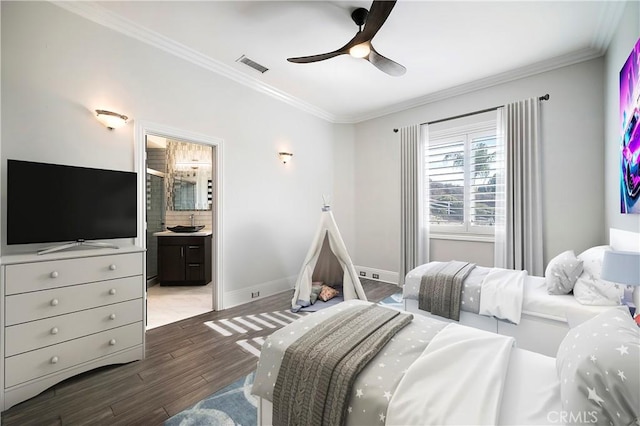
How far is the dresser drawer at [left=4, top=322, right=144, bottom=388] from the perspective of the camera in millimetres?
1768

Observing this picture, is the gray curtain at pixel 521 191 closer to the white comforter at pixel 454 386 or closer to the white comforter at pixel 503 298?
the white comforter at pixel 503 298

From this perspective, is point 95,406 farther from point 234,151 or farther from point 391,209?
point 391,209

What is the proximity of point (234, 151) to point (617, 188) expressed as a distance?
4065 mm

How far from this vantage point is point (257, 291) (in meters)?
3.84

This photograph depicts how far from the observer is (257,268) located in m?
3.87

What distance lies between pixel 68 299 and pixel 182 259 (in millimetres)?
2473

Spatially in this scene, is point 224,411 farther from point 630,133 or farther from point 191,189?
point 191,189

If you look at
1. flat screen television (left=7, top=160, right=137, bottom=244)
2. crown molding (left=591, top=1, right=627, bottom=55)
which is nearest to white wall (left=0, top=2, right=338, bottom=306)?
flat screen television (left=7, top=160, right=137, bottom=244)

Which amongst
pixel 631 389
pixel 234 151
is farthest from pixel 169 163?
pixel 631 389

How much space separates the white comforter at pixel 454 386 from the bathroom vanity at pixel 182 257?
4.05 metres

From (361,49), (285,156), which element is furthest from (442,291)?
(285,156)

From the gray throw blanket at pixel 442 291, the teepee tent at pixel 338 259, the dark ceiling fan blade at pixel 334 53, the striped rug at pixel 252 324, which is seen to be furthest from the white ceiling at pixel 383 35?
the striped rug at pixel 252 324

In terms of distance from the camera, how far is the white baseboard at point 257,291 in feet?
11.5

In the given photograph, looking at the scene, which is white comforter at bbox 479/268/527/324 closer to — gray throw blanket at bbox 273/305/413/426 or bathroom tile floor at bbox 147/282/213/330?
gray throw blanket at bbox 273/305/413/426
